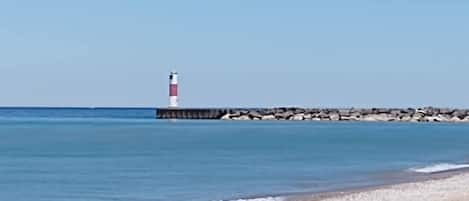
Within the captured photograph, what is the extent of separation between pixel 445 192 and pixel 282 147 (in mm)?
29226

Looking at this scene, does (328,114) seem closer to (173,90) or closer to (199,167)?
(173,90)

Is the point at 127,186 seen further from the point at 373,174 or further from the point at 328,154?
the point at 328,154

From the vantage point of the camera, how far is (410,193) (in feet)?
74.2

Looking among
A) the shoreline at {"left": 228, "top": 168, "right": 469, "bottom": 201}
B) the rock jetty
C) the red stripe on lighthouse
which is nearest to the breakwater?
the rock jetty

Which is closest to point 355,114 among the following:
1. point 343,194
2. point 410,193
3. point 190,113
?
point 190,113

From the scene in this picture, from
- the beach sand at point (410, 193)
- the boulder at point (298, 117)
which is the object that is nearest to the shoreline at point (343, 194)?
the beach sand at point (410, 193)

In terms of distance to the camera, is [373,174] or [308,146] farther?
[308,146]

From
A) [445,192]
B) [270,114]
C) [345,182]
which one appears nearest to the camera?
[445,192]

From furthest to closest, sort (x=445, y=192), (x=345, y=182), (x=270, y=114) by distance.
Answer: (x=270, y=114) → (x=345, y=182) → (x=445, y=192)

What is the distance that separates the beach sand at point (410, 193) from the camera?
21.2 meters

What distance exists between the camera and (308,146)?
53625mm

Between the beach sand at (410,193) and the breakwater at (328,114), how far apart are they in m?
80.9

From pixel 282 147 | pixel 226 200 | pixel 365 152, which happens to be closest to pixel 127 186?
pixel 226 200

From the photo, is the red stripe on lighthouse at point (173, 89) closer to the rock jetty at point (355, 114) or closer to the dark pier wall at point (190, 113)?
the dark pier wall at point (190, 113)
